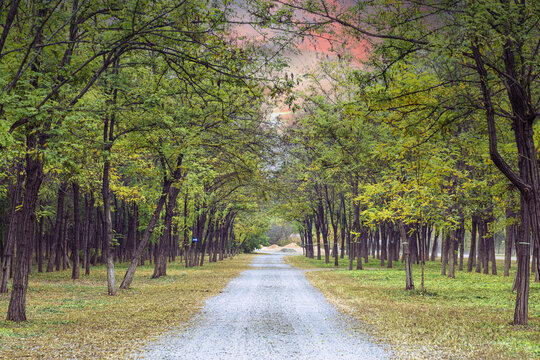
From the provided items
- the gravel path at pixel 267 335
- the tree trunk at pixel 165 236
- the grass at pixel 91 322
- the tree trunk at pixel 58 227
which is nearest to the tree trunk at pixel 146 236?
the grass at pixel 91 322

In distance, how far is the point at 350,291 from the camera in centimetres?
1838

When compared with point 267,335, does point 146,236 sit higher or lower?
higher

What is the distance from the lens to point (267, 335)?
29.7ft

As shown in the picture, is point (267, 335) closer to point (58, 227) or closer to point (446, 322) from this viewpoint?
point (446, 322)

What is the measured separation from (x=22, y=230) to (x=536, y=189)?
12.0m

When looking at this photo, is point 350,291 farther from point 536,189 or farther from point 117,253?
point 117,253

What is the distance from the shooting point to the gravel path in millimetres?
7410

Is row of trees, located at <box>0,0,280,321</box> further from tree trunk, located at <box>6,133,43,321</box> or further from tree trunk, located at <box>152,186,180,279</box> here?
tree trunk, located at <box>152,186,180,279</box>

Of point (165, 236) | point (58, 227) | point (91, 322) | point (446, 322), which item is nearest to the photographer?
point (91, 322)

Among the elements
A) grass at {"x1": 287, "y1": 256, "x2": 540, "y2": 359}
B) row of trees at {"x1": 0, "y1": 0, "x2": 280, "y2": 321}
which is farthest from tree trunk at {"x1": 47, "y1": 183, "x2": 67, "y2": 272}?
grass at {"x1": 287, "y1": 256, "x2": 540, "y2": 359}

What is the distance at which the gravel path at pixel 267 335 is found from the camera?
7410 mm

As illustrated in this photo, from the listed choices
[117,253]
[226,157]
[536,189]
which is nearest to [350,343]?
[536,189]

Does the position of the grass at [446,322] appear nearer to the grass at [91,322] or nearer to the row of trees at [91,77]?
the grass at [91,322]

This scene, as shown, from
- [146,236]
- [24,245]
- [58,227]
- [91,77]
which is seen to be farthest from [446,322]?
[58,227]
